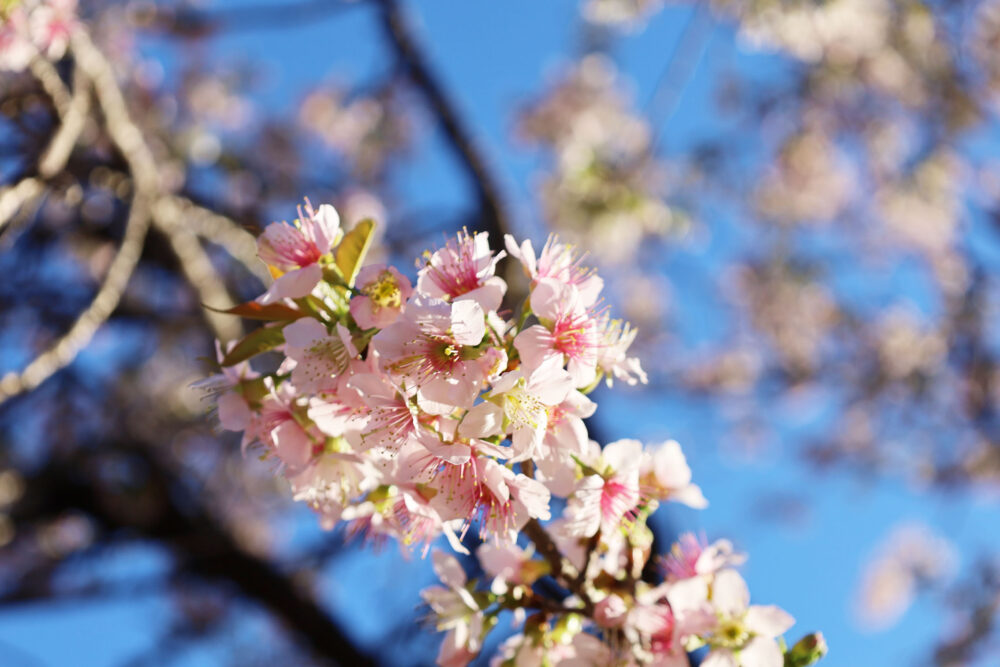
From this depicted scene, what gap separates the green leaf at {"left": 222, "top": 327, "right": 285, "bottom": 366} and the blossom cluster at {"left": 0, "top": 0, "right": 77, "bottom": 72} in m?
1.00

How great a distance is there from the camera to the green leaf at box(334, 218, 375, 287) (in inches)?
37.1

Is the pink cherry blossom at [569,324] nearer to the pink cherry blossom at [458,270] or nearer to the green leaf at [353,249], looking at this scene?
the pink cherry blossom at [458,270]

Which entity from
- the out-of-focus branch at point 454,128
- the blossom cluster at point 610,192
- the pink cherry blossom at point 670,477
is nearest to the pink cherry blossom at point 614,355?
the pink cherry blossom at point 670,477

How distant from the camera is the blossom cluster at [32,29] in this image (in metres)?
1.47

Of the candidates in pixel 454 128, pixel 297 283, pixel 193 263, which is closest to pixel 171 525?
pixel 193 263

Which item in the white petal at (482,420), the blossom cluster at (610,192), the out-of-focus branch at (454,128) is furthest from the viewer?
the blossom cluster at (610,192)

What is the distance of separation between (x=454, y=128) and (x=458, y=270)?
201cm

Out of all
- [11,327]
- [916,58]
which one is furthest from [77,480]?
[916,58]

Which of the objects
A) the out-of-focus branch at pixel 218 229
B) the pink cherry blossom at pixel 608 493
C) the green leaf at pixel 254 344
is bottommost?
the pink cherry blossom at pixel 608 493

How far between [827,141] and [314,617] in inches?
195

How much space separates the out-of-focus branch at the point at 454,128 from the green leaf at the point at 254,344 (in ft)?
5.83

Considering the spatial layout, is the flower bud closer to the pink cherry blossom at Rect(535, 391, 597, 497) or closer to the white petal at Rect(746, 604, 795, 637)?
the white petal at Rect(746, 604, 795, 637)

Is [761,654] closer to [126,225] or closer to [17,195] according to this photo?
[17,195]

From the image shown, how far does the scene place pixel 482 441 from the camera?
84 cm
